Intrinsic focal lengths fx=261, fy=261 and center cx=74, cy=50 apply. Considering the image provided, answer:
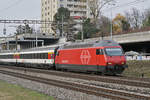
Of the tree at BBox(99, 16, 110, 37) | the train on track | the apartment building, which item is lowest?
the train on track

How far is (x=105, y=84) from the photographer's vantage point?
17406 mm

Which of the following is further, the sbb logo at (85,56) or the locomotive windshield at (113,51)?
the sbb logo at (85,56)

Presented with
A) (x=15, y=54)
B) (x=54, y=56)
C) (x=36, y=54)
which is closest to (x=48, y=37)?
(x=15, y=54)

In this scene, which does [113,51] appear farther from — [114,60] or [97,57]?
[97,57]

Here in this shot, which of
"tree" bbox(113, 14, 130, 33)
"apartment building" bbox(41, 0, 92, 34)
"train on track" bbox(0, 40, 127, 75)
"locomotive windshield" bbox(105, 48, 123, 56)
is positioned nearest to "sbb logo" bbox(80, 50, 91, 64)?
"train on track" bbox(0, 40, 127, 75)

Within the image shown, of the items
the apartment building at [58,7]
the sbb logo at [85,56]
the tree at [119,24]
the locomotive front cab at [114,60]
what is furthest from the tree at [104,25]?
the locomotive front cab at [114,60]

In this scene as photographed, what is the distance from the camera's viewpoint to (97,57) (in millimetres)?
22281

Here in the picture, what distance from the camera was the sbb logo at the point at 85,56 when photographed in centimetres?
2365

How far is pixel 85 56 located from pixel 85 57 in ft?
0.31

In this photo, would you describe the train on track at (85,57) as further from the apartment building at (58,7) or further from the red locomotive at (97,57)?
the apartment building at (58,7)

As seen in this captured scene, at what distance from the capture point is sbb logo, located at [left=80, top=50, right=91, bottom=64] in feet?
77.6

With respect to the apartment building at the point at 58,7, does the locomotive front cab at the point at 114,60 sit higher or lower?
lower

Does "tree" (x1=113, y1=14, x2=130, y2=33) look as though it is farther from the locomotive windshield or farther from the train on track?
the locomotive windshield

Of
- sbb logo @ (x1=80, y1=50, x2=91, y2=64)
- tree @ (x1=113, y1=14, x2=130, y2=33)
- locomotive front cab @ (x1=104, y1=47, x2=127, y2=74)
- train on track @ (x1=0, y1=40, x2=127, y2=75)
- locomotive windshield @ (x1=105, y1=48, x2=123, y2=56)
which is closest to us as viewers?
locomotive front cab @ (x1=104, y1=47, x2=127, y2=74)
